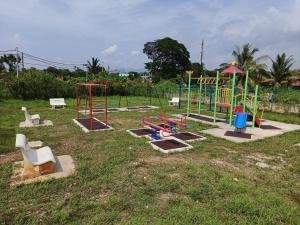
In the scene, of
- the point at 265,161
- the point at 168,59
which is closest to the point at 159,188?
the point at 265,161

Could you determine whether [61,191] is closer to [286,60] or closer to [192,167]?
[192,167]

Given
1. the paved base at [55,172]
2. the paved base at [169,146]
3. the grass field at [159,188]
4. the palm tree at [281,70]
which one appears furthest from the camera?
the palm tree at [281,70]

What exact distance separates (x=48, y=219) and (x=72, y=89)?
705 inches

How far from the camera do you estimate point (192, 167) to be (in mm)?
4551

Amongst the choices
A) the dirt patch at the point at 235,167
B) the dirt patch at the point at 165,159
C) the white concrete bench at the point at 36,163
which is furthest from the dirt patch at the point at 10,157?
the dirt patch at the point at 235,167

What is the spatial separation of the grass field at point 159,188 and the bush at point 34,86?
38.9ft

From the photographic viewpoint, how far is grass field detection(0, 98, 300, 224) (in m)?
2.94

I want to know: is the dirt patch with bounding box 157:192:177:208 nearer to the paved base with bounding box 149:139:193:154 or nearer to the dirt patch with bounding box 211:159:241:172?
the dirt patch with bounding box 211:159:241:172

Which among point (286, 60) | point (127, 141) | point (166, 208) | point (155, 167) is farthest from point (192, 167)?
point (286, 60)

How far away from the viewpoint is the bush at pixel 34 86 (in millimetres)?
16250

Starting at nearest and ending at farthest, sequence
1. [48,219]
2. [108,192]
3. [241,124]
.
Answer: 1. [48,219]
2. [108,192]
3. [241,124]

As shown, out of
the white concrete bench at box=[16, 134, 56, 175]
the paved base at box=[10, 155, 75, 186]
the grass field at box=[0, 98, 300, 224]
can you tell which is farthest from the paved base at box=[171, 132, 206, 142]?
the white concrete bench at box=[16, 134, 56, 175]

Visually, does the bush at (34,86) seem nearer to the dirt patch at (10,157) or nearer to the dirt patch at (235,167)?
the dirt patch at (10,157)

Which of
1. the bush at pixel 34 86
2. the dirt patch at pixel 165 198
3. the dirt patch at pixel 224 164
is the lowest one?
the dirt patch at pixel 165 198
